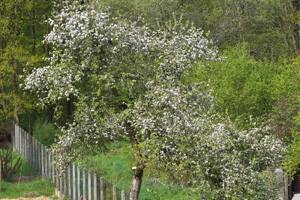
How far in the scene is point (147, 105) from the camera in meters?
11.1

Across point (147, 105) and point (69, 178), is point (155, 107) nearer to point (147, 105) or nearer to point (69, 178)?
point (147, 105)

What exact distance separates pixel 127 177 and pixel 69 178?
5.21m

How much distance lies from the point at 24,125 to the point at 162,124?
20.5 metres

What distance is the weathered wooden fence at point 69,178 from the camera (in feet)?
35.6

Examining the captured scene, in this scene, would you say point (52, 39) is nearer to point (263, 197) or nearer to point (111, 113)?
point (111, 113)

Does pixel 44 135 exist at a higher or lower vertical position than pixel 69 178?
higher

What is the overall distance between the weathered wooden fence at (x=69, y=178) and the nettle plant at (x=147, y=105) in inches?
35.3

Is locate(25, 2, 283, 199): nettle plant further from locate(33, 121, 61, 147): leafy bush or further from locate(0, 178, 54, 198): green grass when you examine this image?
locate(33, 121, 61, 147): leafy bush

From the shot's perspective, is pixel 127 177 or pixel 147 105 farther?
pixel 127 177

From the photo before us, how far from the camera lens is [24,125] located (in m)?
29.1

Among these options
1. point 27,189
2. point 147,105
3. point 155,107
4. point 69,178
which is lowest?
point 27,189

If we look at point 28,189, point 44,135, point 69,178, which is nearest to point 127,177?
point 28,189

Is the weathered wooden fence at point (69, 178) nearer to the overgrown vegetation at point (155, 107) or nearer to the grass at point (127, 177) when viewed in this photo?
the grass at point (127, 177)

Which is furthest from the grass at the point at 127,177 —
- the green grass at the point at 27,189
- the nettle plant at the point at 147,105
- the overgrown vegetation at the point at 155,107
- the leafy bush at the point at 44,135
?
the leafy bush at the point at 44,135
